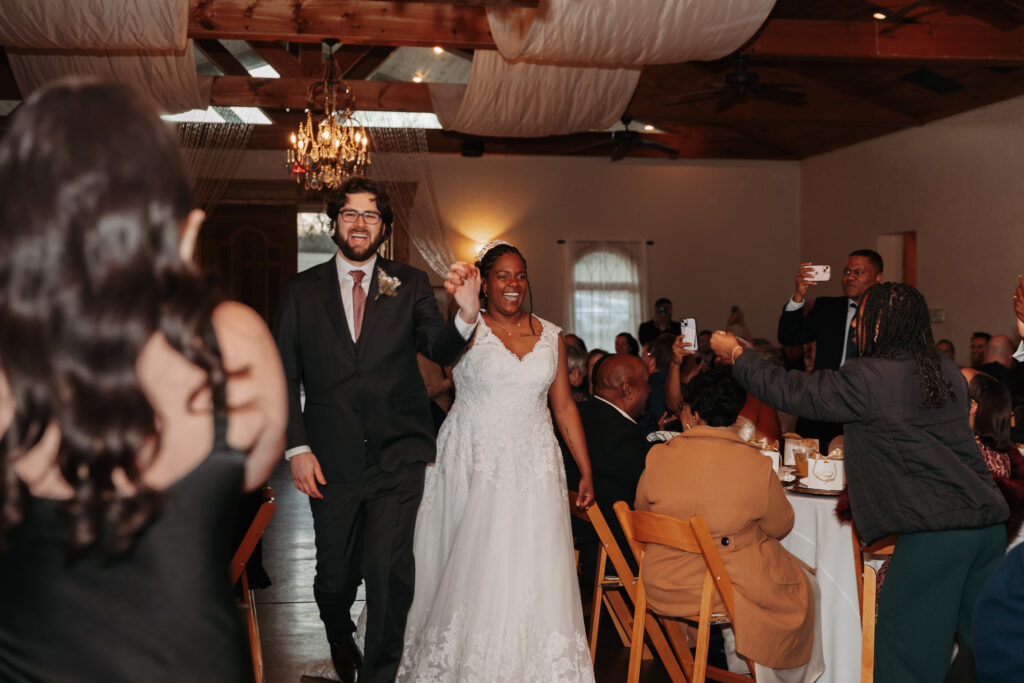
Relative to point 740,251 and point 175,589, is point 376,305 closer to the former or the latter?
point 175,589

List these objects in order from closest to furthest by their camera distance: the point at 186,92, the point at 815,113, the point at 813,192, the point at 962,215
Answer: the point at 186,92, the point at 962,215, the point at 815,113, the point at 813,192

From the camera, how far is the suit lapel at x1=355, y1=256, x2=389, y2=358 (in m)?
3.38

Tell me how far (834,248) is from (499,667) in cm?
1125

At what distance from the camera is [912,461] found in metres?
2.96

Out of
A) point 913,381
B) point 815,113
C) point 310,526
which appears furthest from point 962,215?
point 913,381

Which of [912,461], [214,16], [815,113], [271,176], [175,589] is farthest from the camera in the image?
[271,176]

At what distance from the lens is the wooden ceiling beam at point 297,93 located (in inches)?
380

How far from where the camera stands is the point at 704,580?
3.14 metres

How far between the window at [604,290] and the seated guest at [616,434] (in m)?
9.71

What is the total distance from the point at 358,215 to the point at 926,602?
218 cm

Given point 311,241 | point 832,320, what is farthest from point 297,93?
point 832,320

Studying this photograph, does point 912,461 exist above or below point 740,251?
below

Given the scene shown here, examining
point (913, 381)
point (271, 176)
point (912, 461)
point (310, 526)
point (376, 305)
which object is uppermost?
point (271, 176)

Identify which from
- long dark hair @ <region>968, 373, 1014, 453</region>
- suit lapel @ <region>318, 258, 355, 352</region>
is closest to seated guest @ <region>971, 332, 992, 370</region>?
long dark hair @ <region>968, 373, 1014, 453</region>
